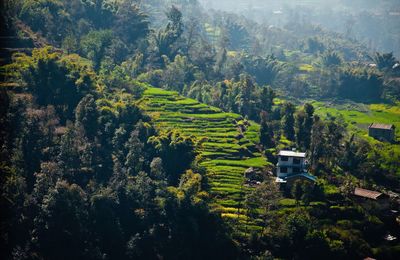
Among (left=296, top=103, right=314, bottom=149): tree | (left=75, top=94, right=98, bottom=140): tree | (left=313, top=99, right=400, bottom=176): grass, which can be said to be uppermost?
(left=75, top=94, right=98, bottom=140): tree

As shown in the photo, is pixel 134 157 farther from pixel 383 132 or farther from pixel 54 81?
pixel 383 132

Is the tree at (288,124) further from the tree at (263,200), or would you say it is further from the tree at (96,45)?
the tree at (96,45)

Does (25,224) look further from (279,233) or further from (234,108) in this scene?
(234,108)

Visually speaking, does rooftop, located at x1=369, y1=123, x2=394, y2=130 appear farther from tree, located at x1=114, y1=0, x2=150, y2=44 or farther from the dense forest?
tree, located at x1=114, y1=0, x2=150, y2=44

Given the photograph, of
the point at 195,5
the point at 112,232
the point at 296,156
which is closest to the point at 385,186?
the point at 296,156

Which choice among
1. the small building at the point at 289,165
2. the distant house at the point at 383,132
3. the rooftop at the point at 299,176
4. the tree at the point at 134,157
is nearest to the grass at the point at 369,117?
the distant house at the point at 383,132

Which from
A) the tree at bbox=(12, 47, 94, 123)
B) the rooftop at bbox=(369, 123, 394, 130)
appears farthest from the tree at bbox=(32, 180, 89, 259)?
the rooftop at bbox=(369, 123, 394, 130)
